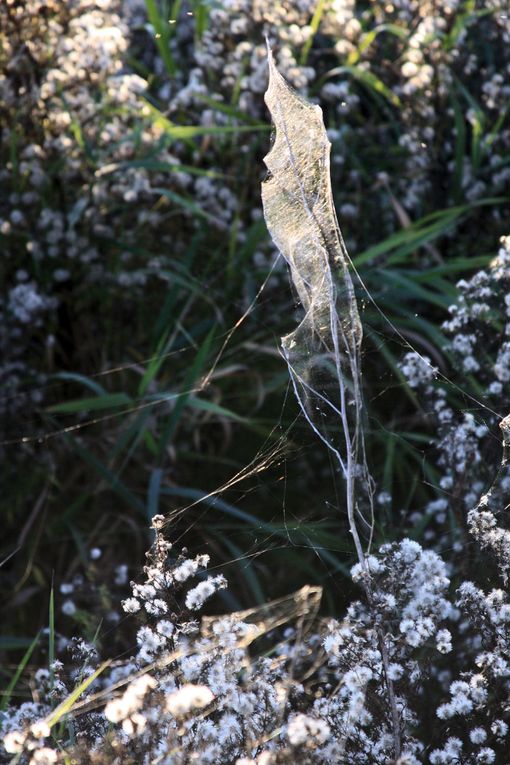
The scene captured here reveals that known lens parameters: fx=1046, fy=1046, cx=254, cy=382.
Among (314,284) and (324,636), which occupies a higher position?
(314,284)

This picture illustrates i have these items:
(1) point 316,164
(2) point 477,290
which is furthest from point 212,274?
(1) point 316,164

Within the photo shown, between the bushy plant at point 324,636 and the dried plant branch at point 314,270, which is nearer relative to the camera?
the bushy plant at point 324,636

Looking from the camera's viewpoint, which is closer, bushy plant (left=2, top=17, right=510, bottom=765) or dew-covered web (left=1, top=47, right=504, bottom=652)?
bushy plant (left=2, top=17, right=510, bottom=765)

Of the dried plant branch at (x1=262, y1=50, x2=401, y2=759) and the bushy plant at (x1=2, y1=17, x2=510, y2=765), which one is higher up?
the dried plant branch at (x1=262, y1=50, x2=401, y2=759)

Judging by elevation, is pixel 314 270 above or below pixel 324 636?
above

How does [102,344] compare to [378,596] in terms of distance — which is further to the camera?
[102,344]

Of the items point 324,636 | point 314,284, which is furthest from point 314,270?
point 324,636

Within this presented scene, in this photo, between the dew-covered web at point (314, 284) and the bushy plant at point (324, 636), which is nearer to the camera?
the bushy plant at point (324, 636)

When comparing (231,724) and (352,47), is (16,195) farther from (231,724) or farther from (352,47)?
(231,724)

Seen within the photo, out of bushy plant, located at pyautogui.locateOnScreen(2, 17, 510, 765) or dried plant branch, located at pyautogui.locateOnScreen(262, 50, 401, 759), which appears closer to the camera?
bushy plant, located at pyautogui.locateOnScreen(2, 17, 510, 765)

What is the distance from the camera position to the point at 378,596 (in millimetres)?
1695

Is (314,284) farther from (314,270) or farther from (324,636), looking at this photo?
(324,636)

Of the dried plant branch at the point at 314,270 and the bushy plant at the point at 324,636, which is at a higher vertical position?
the dried plant branch at the point at 314,270

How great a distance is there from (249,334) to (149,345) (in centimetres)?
34
